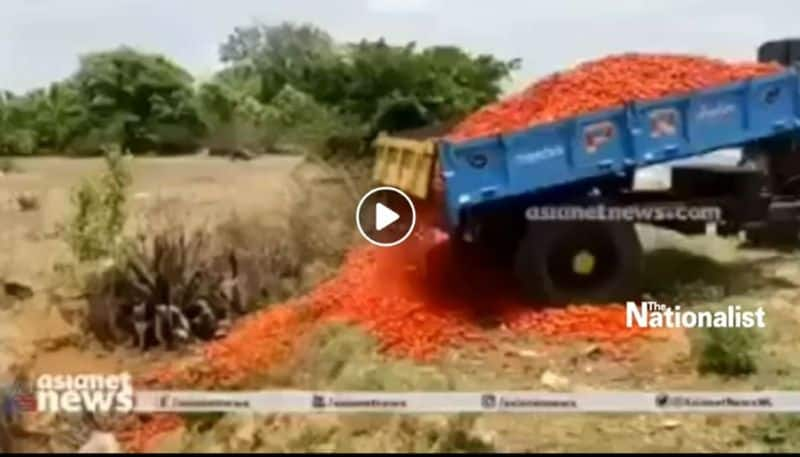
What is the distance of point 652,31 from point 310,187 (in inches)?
28.9

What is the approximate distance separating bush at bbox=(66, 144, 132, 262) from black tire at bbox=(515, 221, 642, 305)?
79 centimetres

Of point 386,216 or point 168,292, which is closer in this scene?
point 386,216

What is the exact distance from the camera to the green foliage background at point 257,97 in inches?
127

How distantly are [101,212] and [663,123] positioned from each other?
112 centimetres

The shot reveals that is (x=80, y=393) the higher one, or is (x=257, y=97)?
(x=257, y=97)

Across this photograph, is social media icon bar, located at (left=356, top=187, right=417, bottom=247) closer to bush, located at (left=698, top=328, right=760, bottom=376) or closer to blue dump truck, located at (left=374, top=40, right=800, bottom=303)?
blue dump truck, located at (left=374, top=40, right=800, bottom=303)

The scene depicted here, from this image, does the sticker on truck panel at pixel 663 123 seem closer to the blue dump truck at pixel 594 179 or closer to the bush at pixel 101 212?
the blue dump truck at pixel 594 179

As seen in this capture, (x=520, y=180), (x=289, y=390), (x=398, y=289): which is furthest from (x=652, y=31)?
(x=289, y=390)

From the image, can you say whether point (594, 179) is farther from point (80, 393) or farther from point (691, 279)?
point (80, 393)

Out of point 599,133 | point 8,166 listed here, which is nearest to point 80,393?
point 8,166

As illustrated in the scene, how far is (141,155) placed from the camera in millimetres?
3254

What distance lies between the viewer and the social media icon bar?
3.23 metres

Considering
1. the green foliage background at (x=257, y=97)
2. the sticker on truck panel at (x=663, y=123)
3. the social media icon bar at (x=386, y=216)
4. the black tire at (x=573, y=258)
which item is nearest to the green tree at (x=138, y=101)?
the green foliage background at (x=257, y=97)

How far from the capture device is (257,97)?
10.8 feet
